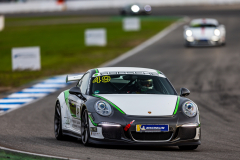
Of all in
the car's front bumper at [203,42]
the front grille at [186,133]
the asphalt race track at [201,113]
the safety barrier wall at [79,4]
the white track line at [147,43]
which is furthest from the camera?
the safety barrier wall at [79,4]

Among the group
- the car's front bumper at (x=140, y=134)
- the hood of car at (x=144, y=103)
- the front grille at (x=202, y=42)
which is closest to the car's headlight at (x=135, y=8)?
the front grille at (x=202, y=42)

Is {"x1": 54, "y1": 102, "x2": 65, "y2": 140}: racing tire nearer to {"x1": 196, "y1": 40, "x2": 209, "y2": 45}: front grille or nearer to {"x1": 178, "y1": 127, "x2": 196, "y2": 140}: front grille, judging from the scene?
{"x1": 178, "y1": 127, "x2": 196, "y2": 140}: front grille

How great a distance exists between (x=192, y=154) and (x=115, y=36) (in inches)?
1233

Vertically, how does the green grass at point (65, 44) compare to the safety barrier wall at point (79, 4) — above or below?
above

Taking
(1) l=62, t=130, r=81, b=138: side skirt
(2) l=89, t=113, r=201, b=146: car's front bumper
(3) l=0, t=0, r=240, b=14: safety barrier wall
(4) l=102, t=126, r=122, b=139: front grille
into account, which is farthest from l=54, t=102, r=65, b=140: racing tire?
(3) l=0, t=0, r=240, b=14: safety barrier wall

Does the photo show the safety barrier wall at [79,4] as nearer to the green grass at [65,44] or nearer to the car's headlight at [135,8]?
the car's headlight at [135,8]

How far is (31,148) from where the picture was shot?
7.81 m

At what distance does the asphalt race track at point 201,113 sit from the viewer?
25.3ft

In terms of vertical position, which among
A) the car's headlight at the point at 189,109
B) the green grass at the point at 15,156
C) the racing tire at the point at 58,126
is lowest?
the racing tire at the point at 58,126

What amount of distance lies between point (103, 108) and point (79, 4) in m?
66.5

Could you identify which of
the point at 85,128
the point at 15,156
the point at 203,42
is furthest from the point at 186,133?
the point at 203,42

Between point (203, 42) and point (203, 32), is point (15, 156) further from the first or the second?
point (203, 42)

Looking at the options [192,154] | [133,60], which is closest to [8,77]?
[133,60]

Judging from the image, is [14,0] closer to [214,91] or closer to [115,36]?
[115,36]
